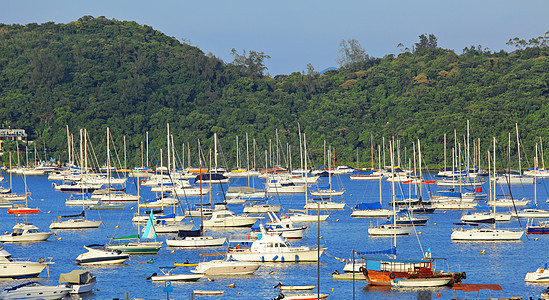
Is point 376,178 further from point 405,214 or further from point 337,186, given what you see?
point 405,214

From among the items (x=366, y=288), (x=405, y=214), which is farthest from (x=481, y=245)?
(x=366, y=288)

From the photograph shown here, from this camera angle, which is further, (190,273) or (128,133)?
(128,133)

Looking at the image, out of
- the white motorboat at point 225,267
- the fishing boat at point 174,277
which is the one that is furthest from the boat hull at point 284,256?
the fishing boat at point 174,277

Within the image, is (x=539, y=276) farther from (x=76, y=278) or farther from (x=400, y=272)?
(x=76, y=278)

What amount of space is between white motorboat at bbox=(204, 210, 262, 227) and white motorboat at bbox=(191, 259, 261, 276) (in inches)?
833

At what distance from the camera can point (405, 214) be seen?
76.8m

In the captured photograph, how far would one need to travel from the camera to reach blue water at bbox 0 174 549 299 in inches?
1850

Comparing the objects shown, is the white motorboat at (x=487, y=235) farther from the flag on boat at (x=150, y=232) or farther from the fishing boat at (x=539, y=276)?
the flag on boat at (x=150, y=232)

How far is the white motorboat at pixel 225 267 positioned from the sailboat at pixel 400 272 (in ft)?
24.2

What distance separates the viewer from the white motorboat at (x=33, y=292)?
→ 42406 millimetres

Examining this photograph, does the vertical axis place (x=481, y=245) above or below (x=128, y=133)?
below

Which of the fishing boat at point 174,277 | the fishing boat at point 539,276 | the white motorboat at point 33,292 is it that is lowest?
the fishing boat at point 539,276

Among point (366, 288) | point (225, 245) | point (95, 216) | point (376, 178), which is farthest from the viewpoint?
point (376, 178)

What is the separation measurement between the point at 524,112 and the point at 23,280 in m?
146
